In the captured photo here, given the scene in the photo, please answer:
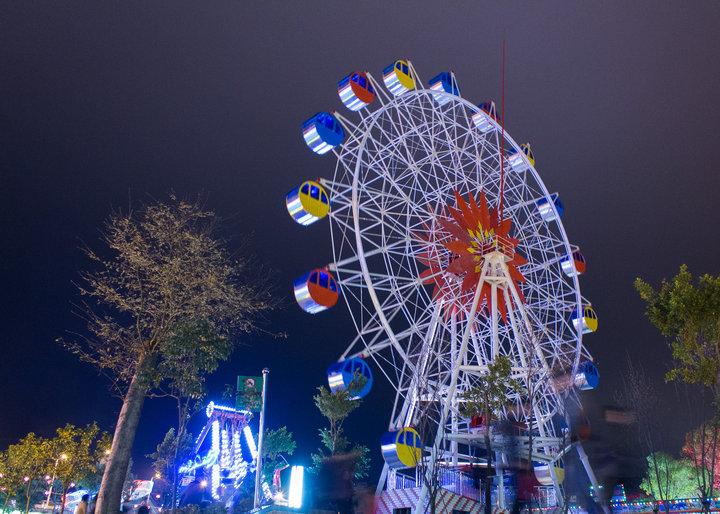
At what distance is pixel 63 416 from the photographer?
3478cm

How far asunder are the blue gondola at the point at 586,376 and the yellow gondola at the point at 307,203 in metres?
12.0

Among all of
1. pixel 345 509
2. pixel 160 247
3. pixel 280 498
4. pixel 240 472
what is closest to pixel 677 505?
pixel 345 509

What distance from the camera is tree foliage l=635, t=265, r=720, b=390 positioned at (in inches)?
445

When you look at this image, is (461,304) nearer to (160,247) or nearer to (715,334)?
(715,334)

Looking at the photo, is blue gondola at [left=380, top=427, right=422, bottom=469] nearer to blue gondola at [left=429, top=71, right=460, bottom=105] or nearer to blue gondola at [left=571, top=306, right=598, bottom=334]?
blue gondola at [left=571, top=306, right=598, bottom=334]

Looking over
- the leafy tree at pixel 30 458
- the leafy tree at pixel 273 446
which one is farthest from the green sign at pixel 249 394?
the leafy tree at pixel 30 458

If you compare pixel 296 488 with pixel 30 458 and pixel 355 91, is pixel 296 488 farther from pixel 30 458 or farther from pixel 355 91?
pixel 30 458

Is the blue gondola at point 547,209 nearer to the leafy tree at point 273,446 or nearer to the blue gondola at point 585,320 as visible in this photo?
the blue gondola at point 585,320

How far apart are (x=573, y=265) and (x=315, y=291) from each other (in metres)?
12.4

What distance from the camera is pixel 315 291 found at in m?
16.7

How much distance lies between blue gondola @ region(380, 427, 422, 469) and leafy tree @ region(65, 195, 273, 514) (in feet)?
19.0

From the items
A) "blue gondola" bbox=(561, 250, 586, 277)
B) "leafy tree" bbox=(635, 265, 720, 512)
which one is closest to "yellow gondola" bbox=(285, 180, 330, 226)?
"leafy tree" bbox=(635, 265, 720, 512)

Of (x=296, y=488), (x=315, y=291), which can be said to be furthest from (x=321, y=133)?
(x=296, y=488)

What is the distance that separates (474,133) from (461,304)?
7.96 metres
